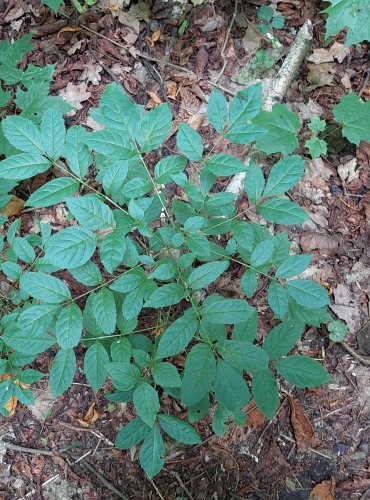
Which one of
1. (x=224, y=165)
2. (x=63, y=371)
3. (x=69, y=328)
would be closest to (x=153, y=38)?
(x=224, y=165)

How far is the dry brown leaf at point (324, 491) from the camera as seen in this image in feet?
6.84

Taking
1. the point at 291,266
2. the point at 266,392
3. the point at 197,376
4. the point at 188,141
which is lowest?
the point at 266,392

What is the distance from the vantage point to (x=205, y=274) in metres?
1.69

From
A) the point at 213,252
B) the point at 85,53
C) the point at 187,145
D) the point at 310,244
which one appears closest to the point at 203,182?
the point at 187,145

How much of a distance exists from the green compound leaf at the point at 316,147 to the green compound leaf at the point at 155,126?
1.21m

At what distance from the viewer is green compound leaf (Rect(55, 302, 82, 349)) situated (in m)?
1.63

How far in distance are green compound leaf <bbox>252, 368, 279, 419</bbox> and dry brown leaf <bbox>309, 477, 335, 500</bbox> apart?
2.18 ft

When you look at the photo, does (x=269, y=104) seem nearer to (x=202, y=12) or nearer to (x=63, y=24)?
(x=202, y=12)

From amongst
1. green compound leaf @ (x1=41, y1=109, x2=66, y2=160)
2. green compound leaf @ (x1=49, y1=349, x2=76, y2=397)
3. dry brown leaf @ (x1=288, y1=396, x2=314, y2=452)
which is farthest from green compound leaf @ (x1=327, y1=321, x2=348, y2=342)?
green compound leaf @ (x1=41, y1=109, x2=66, y2=160)

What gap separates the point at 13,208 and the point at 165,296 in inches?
56.6

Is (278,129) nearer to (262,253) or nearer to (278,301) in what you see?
(262,253)

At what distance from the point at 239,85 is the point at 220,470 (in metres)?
2.35

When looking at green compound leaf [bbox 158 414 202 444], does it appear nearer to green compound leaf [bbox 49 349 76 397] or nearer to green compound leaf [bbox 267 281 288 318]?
green compound leaf [bbox 49 349 76 397]

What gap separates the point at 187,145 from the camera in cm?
174
